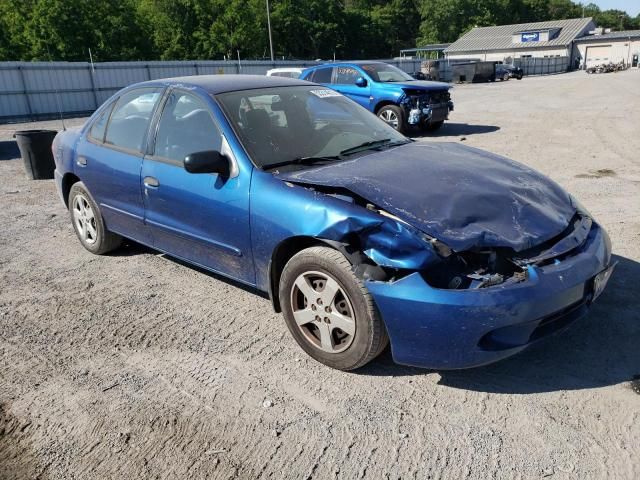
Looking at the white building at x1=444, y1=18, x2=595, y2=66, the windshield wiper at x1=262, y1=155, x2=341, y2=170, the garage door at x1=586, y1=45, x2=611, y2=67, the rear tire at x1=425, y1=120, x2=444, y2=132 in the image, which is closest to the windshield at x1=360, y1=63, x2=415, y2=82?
the rear tire at x1=425, y1=120, x2=444, y2=132

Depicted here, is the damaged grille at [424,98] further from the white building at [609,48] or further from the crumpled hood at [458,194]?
the white building at [609,48]

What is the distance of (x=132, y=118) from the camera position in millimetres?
4445

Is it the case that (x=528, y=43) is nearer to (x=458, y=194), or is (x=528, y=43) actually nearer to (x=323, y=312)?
(x=458, y=194)

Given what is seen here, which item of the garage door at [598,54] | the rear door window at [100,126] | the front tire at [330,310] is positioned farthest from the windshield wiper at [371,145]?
the garage door at [598,54]

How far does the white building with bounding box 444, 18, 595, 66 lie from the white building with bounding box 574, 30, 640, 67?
48.3 inches

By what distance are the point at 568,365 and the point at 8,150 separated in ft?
44.5

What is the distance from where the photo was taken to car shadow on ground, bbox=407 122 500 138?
41.4 ft

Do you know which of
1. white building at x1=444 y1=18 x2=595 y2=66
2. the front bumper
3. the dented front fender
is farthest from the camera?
white building at x1=444 y1=18 x2=595 y2=66

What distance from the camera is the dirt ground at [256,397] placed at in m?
2.44

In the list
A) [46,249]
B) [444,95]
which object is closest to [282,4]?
[444,95]

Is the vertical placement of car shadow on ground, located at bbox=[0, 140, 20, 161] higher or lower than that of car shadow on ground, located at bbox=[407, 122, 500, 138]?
higher

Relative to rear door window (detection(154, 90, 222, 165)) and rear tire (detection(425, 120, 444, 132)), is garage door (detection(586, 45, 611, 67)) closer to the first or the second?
rear tire (detection(425, 120, 444, 132))

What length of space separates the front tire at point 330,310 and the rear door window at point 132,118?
6.27 feet

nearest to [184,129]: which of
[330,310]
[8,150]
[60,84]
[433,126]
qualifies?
[330,310]
